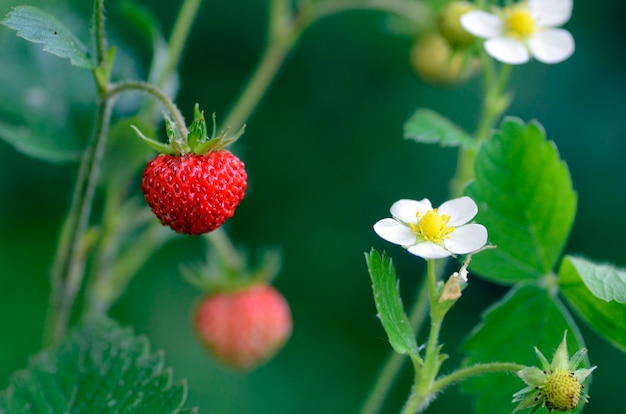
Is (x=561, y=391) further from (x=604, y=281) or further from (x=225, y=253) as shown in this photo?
(x=225, y=253)

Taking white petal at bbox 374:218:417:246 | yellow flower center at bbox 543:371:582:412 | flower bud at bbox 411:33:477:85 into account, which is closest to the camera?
yellow flower center at bbox 543:371:582:412

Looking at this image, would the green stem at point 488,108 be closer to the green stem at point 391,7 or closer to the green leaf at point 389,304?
the green stem at point 391,7

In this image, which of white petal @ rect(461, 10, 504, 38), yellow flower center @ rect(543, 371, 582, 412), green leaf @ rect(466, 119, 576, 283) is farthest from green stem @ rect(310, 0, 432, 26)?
yellow flower center @ rect(543, 371, 582, 412)

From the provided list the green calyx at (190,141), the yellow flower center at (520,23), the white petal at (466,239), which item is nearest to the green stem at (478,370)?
the white petal at (466,239)

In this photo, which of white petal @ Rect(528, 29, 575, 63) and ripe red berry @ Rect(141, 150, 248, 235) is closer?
ripe red berry @ Rect(141, 150, 248, 235)

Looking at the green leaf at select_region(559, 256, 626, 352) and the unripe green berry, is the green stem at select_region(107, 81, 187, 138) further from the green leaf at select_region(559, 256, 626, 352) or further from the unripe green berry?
the unripe green berry

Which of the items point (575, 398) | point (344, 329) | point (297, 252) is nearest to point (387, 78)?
point (297, 252)
